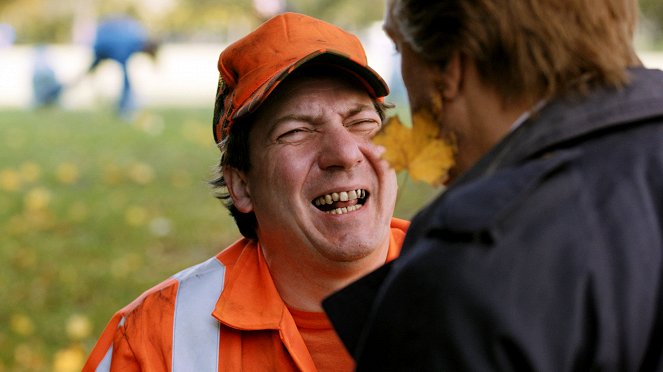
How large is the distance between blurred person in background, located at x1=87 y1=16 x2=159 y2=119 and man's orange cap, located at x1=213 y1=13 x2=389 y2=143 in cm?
1128

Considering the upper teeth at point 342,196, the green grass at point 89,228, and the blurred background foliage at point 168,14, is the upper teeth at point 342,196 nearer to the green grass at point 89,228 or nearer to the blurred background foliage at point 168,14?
the green grass at point 89,228

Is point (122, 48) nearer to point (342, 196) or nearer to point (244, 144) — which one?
point (244, 144)

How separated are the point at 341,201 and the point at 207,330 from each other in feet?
1.69

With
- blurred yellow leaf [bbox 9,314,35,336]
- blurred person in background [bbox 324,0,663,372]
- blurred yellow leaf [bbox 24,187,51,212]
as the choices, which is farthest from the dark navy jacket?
blurred yellow leaf [bbox 24,187,51,212]

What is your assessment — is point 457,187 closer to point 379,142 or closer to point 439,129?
point 439,129

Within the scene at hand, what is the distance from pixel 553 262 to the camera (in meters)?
1.30

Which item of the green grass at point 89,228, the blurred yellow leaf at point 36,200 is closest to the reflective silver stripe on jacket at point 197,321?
the green grass at point 89,228

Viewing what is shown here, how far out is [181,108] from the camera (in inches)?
595

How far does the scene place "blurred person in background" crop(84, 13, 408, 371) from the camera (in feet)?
8.11

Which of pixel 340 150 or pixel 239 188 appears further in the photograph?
pixel 239 188

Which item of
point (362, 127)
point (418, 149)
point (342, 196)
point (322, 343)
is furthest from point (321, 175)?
point (418, 149)

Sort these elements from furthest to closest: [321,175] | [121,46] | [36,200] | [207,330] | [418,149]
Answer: [121,46] → [36,200] → [321,175] → [207,330] → [418,149]

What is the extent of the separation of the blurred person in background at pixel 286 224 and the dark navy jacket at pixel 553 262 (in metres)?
1.13

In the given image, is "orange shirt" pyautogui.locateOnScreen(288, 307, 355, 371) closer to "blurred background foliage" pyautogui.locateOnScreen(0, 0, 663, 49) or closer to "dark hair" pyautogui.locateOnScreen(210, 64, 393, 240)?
"dark hair" pyautogui.locateOnScreen(210, 64, 393, 240)
